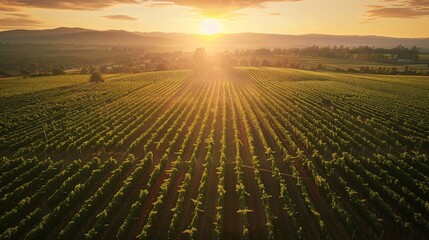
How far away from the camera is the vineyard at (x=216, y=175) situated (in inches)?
765

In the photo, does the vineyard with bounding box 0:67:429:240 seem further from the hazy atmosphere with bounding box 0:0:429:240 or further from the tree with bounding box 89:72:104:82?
the tree with bounding box 89:72:104:82

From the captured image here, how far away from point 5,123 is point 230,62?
10632cm

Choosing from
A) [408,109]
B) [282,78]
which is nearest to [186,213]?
[408,109]

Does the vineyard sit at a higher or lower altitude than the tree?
lower

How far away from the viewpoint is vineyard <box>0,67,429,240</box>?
63.7 ft

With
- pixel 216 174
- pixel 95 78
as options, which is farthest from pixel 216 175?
pixel 95 78

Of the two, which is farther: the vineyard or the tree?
the tree

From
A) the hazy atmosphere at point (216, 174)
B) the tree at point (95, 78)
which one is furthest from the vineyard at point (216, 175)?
the tree at point (95, 78)

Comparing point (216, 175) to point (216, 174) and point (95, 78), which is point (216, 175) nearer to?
point (216, 174)

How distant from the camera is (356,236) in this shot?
61.8 feet

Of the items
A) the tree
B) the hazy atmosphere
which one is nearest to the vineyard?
the hazy atmosphere

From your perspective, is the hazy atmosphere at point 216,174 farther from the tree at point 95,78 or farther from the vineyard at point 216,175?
the tree at point 95,78

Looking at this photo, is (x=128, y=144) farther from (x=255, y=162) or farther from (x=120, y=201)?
(x=255, y=162)

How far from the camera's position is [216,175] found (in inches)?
1058
